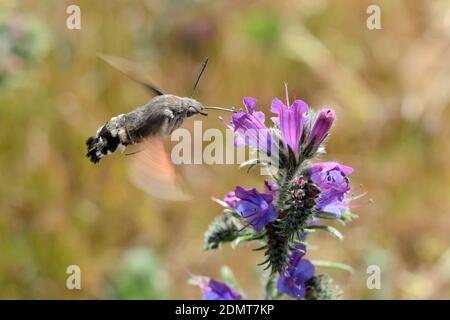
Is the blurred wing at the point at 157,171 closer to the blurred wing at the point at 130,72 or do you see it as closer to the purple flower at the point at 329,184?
the blurred wing at the point at 130,72

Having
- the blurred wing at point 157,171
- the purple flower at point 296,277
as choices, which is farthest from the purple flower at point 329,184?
the blurred wing at point 157,171

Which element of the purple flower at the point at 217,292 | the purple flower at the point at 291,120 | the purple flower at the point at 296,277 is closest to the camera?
the purple flower at the point at 291,120

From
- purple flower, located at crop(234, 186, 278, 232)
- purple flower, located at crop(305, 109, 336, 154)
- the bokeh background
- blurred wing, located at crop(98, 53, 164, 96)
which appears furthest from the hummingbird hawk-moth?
the bokeh background

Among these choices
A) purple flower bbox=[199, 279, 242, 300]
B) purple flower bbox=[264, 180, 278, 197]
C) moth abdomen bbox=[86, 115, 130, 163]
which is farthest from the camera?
moth abdomen bbox=[86, 115, 130, 163]

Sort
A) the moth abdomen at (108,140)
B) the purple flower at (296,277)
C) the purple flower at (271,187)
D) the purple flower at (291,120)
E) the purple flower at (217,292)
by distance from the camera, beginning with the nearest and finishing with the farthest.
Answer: the purple flower at (291,120), the purple flower at (271,187), the purple flower at (296,277), the purple flower at (217,292), the moth abdomen at (108,140)

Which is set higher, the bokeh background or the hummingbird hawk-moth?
the bokeh background

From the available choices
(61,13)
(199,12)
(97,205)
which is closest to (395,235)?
(97,205)

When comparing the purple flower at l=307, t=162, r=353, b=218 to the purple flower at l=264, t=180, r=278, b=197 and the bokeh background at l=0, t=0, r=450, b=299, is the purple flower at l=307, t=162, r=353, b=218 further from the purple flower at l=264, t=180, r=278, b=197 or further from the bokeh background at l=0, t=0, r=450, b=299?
the bokeh background at l=0, t=0, r=450, b=299

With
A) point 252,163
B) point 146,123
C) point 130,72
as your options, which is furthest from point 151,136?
point 252,163
